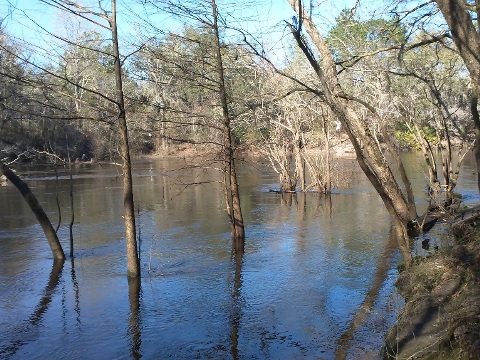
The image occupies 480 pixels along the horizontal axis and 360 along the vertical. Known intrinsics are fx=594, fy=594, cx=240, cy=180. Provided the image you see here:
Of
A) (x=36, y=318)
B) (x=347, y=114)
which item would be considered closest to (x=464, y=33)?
(x=347, y=114)

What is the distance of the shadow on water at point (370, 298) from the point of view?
7.45 m

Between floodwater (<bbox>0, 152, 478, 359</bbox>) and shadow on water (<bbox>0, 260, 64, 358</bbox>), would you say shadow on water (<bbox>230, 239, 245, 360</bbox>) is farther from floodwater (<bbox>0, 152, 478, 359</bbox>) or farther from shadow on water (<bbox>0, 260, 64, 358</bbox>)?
shadow on water (<bbox>0, 260, 64, 358</bbox>)

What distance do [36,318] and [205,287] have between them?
2993mm

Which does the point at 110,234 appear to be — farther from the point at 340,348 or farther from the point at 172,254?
the point at 340,348

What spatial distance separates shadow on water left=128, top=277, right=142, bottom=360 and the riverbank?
3.31 m

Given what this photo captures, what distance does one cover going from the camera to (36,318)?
9523mm

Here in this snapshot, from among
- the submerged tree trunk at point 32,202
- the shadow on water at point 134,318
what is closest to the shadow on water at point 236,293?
the shadow on water at point 134,318

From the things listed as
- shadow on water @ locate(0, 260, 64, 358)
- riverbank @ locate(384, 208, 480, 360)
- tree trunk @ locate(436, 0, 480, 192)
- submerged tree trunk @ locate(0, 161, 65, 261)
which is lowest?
shadow on water @ locate(0, 260, 64, 358)

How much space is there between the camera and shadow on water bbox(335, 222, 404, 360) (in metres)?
7.45

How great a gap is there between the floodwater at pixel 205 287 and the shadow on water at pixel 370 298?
0.03 metres

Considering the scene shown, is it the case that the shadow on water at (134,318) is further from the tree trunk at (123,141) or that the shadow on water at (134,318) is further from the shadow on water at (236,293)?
the shadow on water at (236,293)

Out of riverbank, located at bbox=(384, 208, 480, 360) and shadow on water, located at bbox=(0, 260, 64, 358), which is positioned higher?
riverbank, located at bbox=(384, 208, 480, 360)

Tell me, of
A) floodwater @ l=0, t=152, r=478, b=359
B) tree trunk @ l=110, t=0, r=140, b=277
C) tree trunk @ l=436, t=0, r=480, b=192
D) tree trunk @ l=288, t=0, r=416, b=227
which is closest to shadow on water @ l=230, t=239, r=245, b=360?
floodwater @ l=0, t=152, r=478, b=359

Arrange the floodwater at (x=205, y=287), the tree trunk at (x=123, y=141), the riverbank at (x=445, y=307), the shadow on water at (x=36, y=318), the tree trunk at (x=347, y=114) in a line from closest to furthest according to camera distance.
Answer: the riverbank at (x=445, y=307)
the floodwater at (x=205, y=287)
the shadow on water at (x=36, y=318)
the tree trunk at (x=347, y=114)
the tree trunk at (x=123, y=141)
